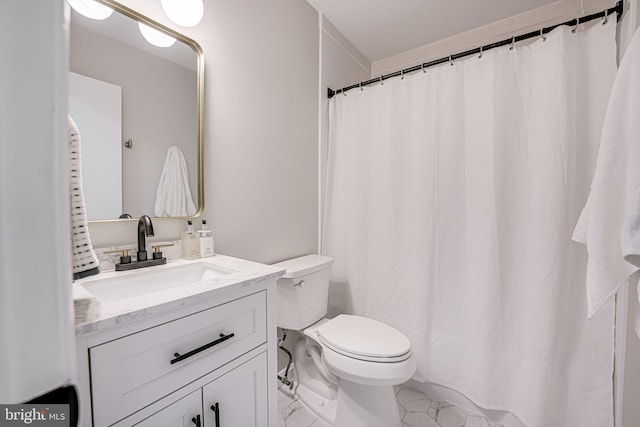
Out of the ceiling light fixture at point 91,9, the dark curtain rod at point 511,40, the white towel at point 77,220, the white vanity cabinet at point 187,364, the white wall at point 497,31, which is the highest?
the white wall at point 497,31

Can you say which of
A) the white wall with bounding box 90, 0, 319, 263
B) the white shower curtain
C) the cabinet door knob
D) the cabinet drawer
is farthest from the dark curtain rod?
the cabinet door knob

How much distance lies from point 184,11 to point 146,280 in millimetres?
1004


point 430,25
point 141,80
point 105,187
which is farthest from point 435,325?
point 430,25

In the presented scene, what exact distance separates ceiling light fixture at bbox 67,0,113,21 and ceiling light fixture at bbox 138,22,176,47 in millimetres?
99

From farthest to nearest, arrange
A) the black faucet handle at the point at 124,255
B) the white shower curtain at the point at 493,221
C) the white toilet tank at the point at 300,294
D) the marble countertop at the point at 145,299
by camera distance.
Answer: the white toilet tank at the point at 300,294 → the white shower curtain at the point at 493,221 → the black faucet handle at the point at 124,255 → the marble countertop at the point at 145,299

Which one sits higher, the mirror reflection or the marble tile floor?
the mirror reflection

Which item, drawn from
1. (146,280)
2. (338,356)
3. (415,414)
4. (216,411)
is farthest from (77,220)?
(415,414)

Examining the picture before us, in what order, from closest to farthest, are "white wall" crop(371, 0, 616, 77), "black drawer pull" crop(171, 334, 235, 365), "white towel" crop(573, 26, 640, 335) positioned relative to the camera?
"black drawer pull" crop(171, 334, 235, 365)
"white towel" crop(573, 26, 640, 335)
"white wall" crop(371, 0, 616, 77)

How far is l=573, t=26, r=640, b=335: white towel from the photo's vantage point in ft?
2.59

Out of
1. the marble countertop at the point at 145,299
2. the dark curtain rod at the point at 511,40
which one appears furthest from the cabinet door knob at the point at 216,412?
the dark curtain rod at the point at 511,40

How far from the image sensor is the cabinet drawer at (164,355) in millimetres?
563

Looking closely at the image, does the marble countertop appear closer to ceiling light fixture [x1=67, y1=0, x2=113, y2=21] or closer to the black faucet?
the black faucet

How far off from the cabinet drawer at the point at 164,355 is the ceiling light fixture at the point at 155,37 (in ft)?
3.33

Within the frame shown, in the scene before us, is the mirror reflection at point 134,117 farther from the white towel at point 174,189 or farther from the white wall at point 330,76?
the white wall at point 330,76
